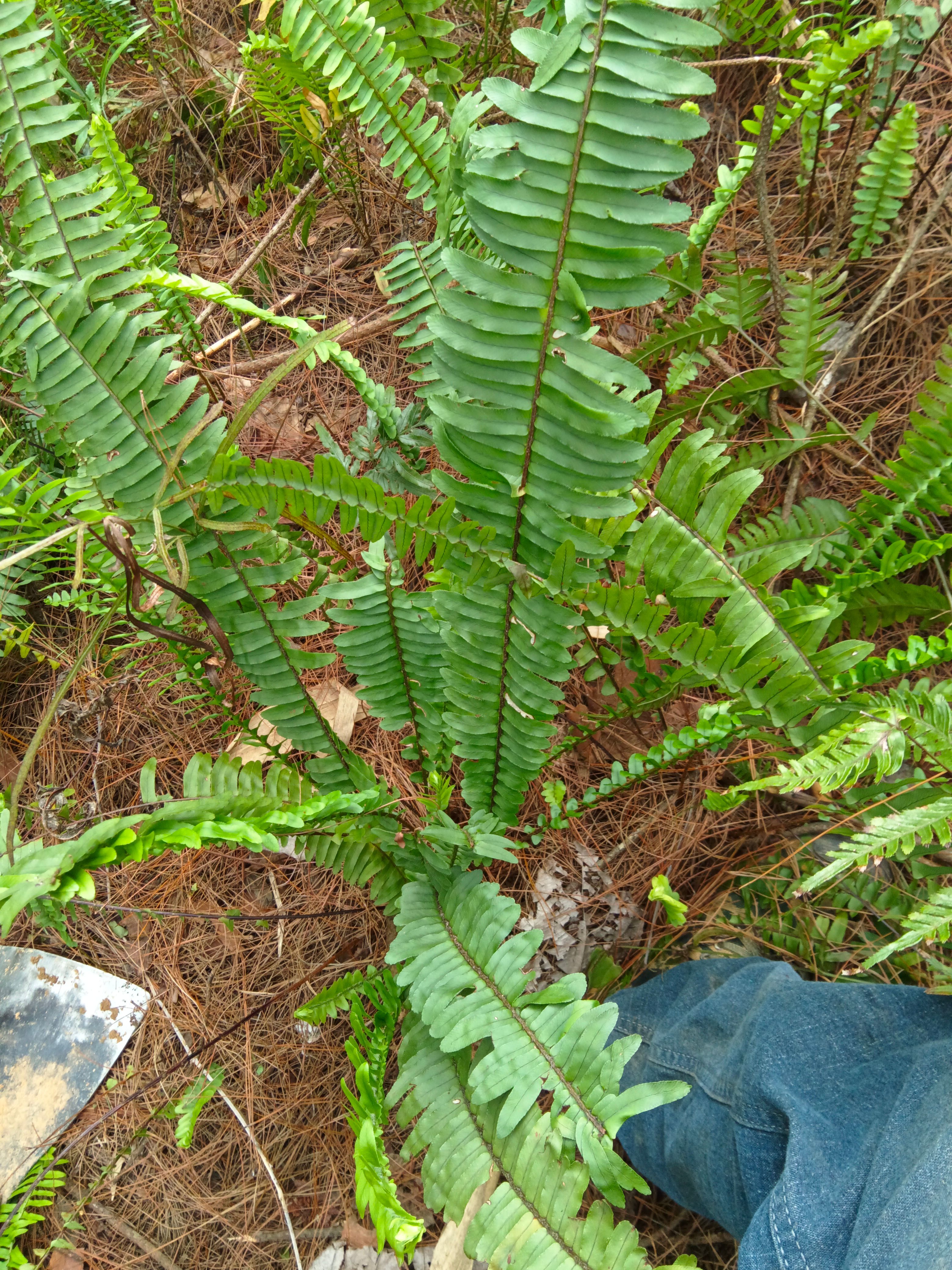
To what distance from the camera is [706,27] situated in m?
0.75

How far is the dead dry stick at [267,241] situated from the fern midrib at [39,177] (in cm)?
105

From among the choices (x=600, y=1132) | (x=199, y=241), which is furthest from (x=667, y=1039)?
(x=199, y=241)

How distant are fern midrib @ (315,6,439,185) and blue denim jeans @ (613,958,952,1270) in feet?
5.84

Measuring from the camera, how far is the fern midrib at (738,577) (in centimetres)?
128

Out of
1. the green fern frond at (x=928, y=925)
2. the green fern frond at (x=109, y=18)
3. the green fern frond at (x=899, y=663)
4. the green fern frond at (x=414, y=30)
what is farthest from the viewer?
the green fern frond at (x=109, y=18)

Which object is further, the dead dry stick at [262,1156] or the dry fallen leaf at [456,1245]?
the dead dry stick at [262,1156]

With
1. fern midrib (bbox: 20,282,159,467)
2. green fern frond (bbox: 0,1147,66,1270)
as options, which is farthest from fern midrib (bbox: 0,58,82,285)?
green fern frond (bbox: 0,1147,66,1270)

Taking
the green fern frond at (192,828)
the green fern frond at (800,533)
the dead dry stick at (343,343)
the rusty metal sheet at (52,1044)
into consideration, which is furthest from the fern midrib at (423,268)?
the rusty metal sheet at (52,1044)

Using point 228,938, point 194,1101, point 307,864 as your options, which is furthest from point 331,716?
point 194,1101

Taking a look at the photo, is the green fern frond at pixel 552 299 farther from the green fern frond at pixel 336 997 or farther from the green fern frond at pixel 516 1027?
the green fern frond at pixel 336 997

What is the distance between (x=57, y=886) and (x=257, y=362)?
5.95ft

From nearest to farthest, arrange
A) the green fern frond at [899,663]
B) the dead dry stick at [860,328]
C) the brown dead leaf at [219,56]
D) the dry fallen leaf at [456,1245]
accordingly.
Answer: the green fern frond at [899,663], the dry fallen leaf at [456,1245], the dead dry stick at [860,328], the brown dead leaf at [219,56]

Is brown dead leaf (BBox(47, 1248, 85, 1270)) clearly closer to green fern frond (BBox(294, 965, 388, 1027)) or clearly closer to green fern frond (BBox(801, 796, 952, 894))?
green fern frond (BBox(294, 965, 388, 1027))

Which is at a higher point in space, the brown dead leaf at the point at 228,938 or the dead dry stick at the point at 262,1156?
the brown dead leaf at the point at 228,938
